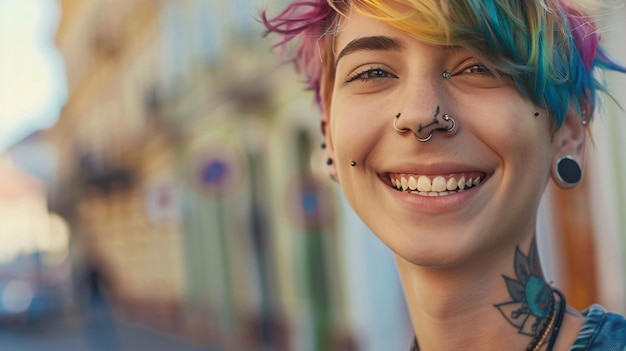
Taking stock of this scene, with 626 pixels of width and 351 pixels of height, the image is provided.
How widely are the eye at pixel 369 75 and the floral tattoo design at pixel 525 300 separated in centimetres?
37

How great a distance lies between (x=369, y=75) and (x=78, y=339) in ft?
47.8

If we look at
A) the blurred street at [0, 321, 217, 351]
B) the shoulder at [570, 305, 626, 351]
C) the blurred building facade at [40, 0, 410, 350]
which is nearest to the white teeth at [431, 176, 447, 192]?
the shoulder at [570, 305, 626, 351]

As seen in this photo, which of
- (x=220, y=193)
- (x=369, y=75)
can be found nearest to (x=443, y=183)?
(x=369, y=75)

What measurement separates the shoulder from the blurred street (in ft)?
34.6

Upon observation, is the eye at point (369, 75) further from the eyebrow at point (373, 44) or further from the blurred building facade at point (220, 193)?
the blurred building facade at point (220, 193)

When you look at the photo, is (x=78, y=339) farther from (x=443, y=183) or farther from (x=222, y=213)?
(x=443, y=183)

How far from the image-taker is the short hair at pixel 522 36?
1.24 meters

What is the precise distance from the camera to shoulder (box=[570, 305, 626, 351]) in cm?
128

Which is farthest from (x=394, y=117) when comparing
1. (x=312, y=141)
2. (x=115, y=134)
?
(x=115, y=134)

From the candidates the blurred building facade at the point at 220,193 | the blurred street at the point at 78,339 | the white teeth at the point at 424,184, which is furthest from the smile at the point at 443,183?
the blurred street at the point at 78,339

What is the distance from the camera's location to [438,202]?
129 centimetres

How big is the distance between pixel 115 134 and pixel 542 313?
69.3ft

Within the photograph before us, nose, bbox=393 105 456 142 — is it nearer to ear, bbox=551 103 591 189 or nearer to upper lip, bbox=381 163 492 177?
upper lip, bbox=381 163 492 177

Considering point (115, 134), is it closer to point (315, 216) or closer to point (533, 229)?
point (315, 216)
